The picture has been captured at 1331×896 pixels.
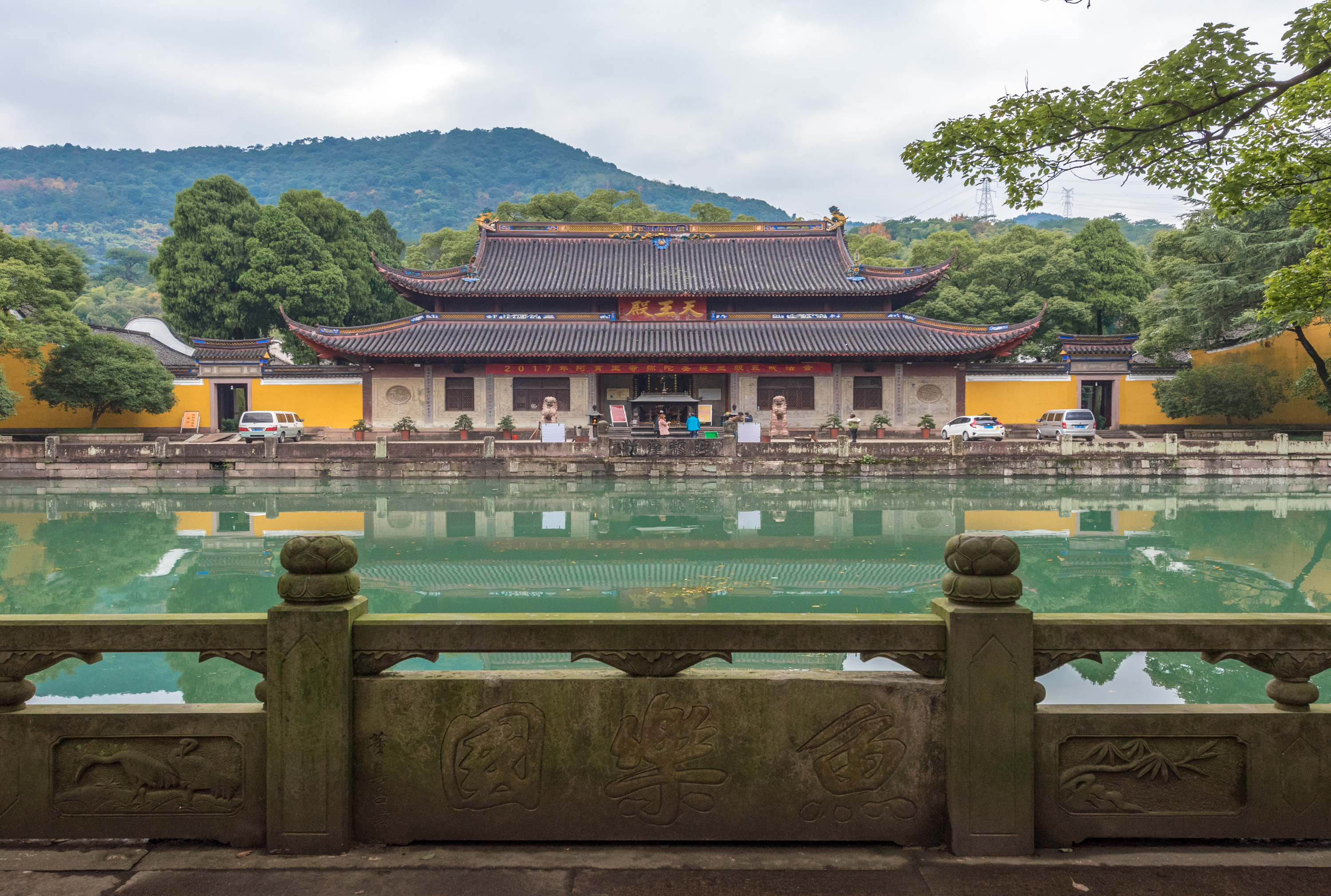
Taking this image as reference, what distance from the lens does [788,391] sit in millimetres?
30656

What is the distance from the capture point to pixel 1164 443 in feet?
72.8

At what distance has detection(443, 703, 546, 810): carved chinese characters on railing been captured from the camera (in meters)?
2.68

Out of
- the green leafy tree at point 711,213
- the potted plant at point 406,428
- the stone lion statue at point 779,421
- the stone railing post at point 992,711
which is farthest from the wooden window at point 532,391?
the stone railing post at point 992,711

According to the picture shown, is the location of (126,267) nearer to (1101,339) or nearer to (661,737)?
(1101,339)

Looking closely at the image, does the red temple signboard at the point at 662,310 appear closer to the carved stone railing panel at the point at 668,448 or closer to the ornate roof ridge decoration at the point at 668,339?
the ornate roof ridge decoration at the point at 668,339

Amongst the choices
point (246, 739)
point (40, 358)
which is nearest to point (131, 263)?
point (40, 358)

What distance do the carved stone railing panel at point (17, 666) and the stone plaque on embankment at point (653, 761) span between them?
3.44 feet

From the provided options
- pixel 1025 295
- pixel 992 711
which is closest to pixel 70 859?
pixel 992 711

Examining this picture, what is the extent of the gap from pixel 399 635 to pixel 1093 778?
8.09 ft

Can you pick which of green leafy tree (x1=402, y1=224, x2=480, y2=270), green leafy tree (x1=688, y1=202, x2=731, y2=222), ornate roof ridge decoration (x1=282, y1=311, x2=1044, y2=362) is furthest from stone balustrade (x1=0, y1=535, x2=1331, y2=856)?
green leafy tree (x1=688, y1=202, x2=731, y2=222)

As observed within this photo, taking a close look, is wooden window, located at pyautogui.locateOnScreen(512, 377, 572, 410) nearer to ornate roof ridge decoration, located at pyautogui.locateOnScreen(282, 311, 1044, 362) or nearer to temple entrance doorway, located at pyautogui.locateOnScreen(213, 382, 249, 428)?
ornate roof ridge decoration, located at pyautogui.locateOnScreen(282, 311, 1044, 362)

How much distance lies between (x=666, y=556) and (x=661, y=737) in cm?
889

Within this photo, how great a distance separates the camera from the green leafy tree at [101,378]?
27234mm

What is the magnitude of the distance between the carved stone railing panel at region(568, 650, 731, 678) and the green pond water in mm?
3249
